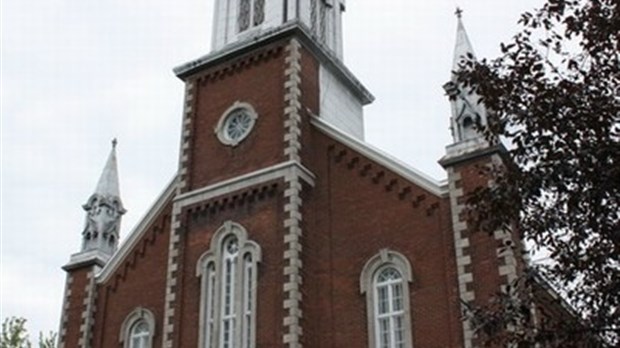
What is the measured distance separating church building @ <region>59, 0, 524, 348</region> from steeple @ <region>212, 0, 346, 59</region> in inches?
2.9

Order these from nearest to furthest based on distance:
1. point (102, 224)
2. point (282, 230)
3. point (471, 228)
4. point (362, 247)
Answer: point (471, 228) < point (362, 247) < point (282, 230) < point (102, 224)

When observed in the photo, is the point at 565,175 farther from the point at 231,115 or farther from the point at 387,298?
the point at 231,115

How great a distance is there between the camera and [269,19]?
2777 cm

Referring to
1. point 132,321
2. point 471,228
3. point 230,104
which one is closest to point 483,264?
point 471,228

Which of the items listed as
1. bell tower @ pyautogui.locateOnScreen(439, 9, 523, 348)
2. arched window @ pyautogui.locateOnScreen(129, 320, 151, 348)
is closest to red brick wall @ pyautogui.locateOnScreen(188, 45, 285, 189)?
arched window @ pyautogui.locateOnScreen(129, 320, 151, 348)

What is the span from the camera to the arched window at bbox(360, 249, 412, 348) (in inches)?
809

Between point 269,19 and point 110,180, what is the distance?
747cm

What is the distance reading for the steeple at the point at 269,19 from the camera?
27.6 metres

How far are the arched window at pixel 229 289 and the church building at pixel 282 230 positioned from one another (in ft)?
0.13

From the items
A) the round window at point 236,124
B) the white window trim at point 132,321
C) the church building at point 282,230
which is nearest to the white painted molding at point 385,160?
the church building at point 282,230

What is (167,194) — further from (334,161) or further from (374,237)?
(374,237)

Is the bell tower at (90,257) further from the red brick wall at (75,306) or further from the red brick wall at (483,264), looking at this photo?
the red brick wall at (483,264)

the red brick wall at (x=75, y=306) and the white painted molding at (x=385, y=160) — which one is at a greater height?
the white painted molding at (x=385, y=160)

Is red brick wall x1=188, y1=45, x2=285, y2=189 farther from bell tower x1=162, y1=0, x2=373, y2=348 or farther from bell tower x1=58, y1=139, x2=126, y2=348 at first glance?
bell tower x1=58, y1=139, x2=126, y2=348
